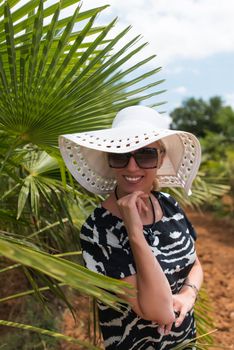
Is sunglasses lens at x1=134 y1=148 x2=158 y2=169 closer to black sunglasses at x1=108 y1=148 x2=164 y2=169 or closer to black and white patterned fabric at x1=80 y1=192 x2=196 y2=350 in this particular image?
black sunglasses at x1=108 y1=148 x2=164 y2=169

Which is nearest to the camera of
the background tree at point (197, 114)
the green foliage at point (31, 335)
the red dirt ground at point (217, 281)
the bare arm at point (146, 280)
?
the bare arm at point (146, 280)

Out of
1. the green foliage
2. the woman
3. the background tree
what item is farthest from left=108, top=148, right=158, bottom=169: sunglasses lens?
the background tree

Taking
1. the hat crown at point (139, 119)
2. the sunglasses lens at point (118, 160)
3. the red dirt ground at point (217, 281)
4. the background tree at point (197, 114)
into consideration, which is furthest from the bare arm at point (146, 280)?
the background tree at point (197, 114)

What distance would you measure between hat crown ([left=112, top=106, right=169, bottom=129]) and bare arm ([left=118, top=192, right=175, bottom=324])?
0.22 meters

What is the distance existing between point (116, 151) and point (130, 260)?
27 centimetres

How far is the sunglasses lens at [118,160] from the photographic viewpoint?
4.05 ft

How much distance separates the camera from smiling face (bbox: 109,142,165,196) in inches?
48.4

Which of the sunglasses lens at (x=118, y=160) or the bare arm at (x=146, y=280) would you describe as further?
the sunglasses lens at (x=118, y=160)

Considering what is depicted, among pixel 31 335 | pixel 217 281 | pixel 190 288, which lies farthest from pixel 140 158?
pixel 217 281

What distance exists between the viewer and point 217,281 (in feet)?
17.0

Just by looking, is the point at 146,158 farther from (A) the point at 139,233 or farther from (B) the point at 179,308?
(B) the point at 179,308

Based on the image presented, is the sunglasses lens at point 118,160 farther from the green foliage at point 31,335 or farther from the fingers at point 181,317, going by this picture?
the green foliage at point 31,335

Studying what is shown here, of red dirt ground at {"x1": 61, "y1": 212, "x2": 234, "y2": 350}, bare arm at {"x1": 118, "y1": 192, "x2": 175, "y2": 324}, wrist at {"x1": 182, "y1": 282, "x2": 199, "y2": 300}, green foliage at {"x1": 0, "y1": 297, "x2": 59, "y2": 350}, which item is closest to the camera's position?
bare arm at {"x1": 118, "y1": 192, "x2": 175, "y2": 324}

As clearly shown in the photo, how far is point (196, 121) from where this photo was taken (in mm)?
43312
